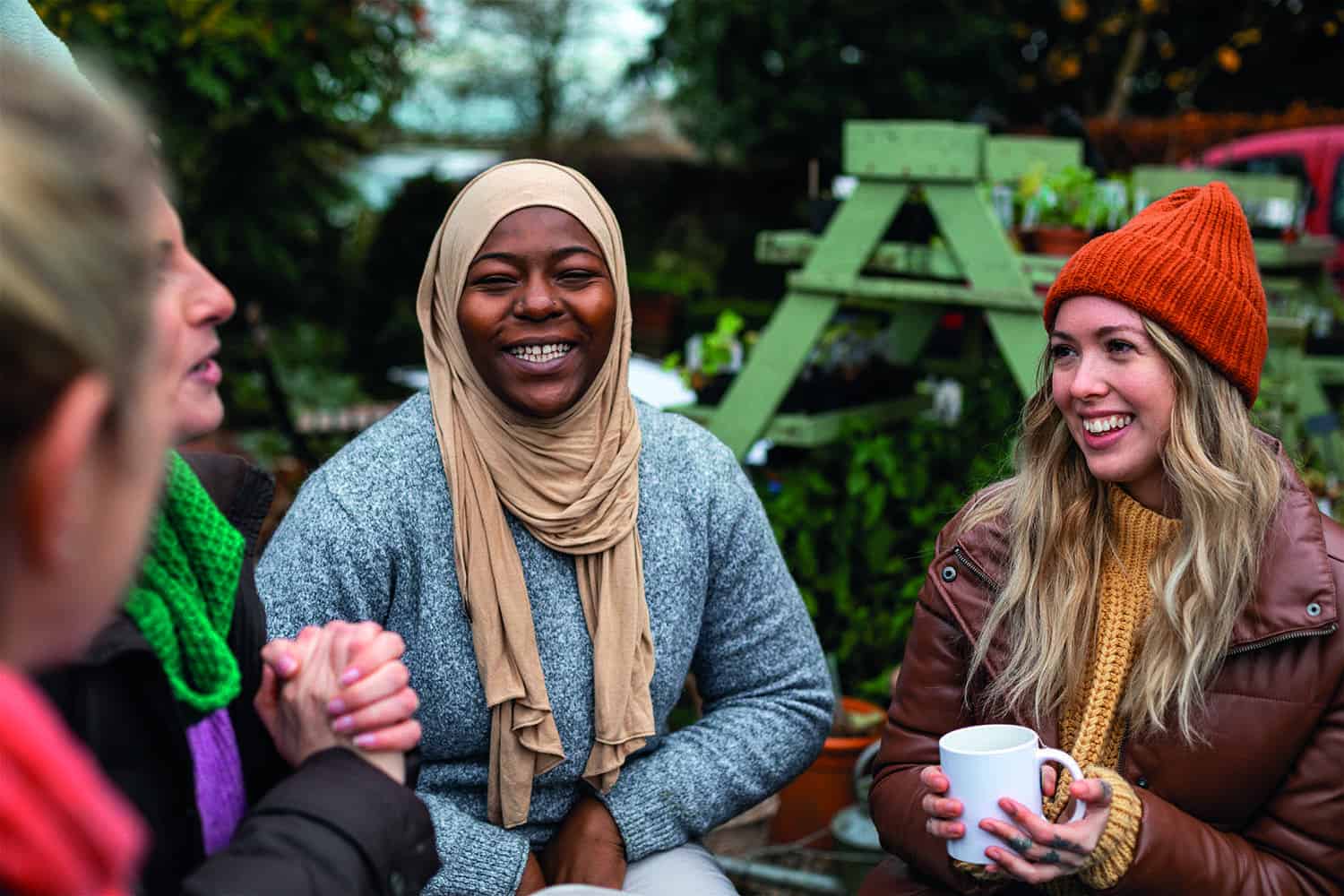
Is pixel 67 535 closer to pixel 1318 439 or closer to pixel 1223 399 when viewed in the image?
pixel 1223 399

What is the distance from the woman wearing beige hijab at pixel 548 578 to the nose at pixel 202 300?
0.74 m

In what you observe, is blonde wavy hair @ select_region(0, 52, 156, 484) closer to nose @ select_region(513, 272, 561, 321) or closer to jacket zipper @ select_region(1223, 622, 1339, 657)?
nose @ select_region(513, 272, 561, 321)

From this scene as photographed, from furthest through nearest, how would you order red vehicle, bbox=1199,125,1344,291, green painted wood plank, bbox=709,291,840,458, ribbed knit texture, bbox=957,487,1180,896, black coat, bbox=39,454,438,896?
red vehicle, bbox=1199,125,1344,291, green painted wood plank, bbox=709,291,840,458, ribbed knit texture, bbox=957,487,1180,896, black coat, bbox=39,454,438,896

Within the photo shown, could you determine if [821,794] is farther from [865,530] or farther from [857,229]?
[857,229]

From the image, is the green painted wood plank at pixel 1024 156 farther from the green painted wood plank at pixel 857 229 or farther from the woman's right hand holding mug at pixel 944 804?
the woman's right hand holding mug at pixel 944 804

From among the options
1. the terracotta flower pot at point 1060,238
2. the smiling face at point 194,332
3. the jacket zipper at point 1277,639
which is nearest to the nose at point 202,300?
the smiling face at point 194,332

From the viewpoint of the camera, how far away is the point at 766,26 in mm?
10555

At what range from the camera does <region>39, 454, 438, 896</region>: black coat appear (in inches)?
→ 53.4

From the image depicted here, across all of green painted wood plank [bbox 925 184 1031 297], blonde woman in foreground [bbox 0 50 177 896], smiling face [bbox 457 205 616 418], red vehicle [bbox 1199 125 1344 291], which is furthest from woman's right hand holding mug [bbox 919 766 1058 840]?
red vehicle [bbox 1199 125 1344 291]

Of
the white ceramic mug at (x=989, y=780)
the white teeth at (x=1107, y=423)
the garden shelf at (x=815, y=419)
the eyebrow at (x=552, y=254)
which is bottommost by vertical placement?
the white ceramic mug at (x=989, y=780)

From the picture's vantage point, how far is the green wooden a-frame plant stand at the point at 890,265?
3531 mm

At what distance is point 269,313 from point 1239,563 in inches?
271

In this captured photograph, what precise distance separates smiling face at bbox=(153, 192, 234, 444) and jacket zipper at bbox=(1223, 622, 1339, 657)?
5.03 ft

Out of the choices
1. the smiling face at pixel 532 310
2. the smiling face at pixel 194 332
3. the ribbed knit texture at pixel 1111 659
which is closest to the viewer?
the smiling face at pixel 194 332
